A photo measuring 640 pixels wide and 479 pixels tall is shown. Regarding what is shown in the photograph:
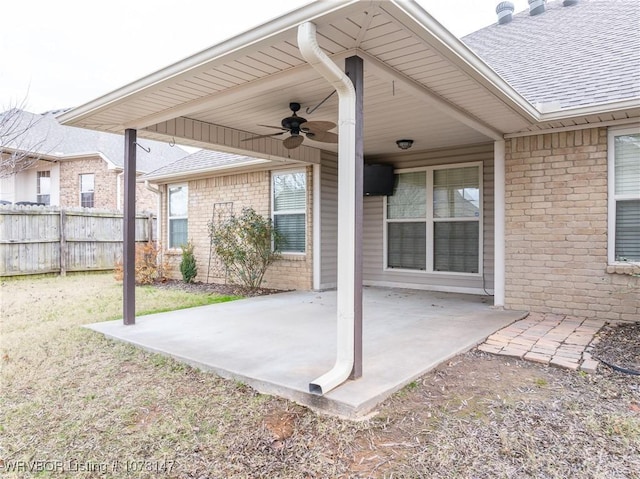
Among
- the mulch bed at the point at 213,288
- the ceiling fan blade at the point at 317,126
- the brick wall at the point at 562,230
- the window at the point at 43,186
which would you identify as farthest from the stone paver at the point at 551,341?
the window at the point at 43,186

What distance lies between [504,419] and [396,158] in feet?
19.7

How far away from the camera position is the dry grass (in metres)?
2.15

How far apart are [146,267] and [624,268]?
875 cm

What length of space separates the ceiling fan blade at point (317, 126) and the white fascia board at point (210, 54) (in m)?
1.49

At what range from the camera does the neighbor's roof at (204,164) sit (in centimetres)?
839

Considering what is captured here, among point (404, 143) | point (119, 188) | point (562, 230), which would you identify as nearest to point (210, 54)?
point (404, 143)

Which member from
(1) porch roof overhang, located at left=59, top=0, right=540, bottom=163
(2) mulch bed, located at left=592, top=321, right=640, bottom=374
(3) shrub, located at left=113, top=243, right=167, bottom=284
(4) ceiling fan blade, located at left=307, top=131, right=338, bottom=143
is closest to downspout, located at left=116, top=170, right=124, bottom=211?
(3) shrub, located at left=113, top=243, right=167, bottom=284

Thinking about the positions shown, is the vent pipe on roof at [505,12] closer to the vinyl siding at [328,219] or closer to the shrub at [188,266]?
the vinyl siding at [328,219]

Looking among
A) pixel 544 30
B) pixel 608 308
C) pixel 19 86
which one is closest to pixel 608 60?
pixel 544 30

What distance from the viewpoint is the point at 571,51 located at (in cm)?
633

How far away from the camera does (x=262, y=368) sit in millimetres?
3277

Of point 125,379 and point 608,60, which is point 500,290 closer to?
point 608,60

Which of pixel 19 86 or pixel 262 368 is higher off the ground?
pixel 19 86

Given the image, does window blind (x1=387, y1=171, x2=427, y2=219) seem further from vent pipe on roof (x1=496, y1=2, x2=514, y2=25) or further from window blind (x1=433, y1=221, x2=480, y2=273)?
vent pipe on roof (x1=496, y1=2, x2=514, y2=25)
